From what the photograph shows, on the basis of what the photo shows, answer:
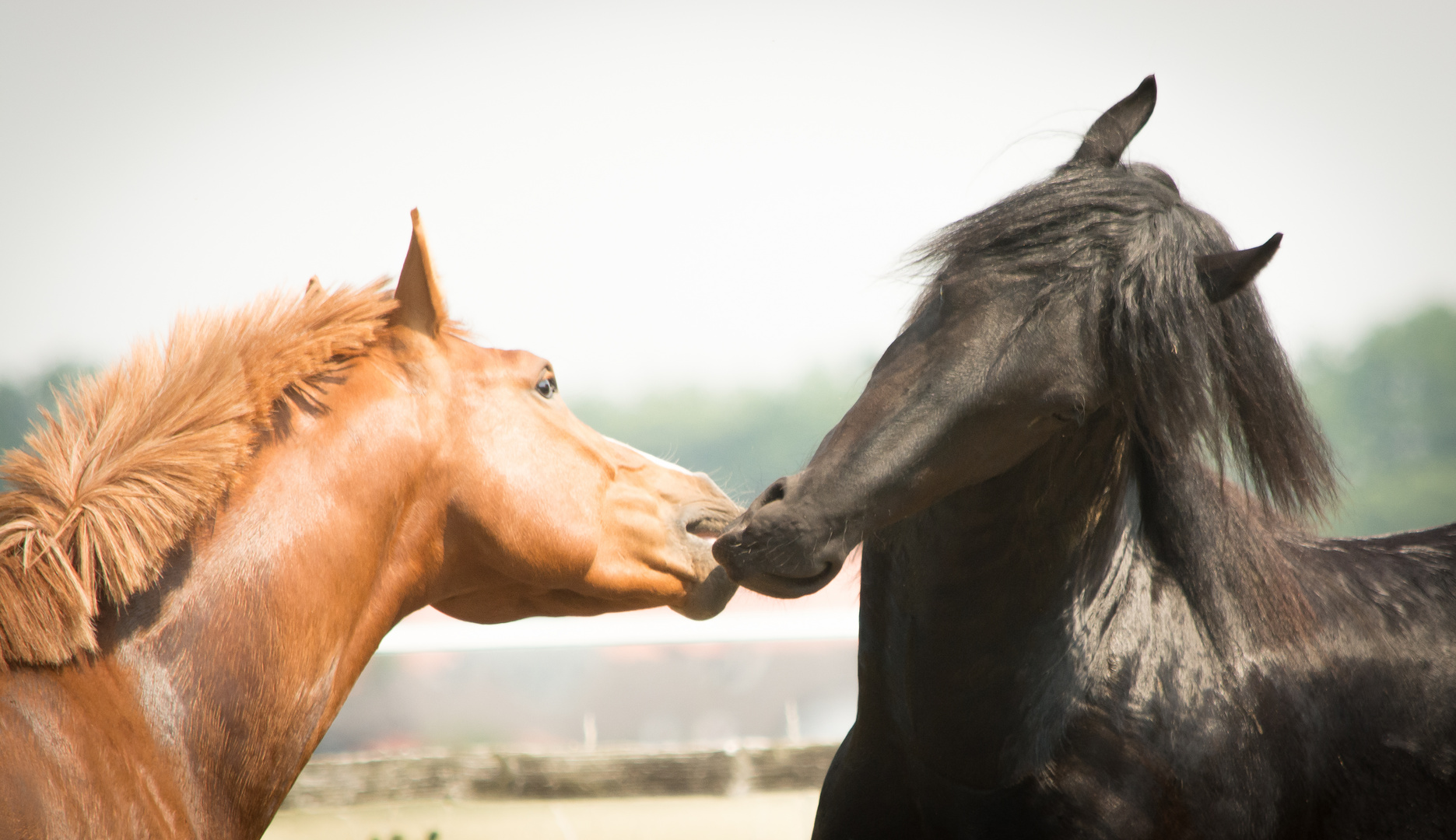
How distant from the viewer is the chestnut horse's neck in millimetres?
1938

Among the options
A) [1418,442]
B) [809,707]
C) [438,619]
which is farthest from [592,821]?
[1418,442]

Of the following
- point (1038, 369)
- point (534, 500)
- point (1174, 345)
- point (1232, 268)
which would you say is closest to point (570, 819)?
point (534, 500)

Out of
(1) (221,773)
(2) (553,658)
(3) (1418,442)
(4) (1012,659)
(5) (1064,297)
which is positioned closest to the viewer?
(1) (221,773)

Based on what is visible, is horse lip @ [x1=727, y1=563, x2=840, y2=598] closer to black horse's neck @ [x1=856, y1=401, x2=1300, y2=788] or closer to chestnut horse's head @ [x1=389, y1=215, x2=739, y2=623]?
black horse's neck @ [x1=856, y1=401, x2=1300, y2=788]

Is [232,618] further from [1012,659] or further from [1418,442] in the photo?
[1418,442]

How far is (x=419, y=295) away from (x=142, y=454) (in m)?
0.72

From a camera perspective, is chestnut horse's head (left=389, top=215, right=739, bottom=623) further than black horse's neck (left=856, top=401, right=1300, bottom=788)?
Yes

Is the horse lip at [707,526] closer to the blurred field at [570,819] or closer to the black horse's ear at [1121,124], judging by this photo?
the black horse's ear at [1121,124]

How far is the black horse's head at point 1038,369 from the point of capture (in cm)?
205

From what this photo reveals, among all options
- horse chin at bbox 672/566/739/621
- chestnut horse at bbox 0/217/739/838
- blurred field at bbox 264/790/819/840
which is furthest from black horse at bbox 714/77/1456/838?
blurred field at bbox 264/790/819/840

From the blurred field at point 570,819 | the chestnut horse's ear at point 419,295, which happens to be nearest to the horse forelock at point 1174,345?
the chestnut horse's ear at point 419,295

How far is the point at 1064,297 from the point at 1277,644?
3.46 feet

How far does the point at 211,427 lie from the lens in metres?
2.02

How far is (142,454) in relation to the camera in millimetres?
1963
